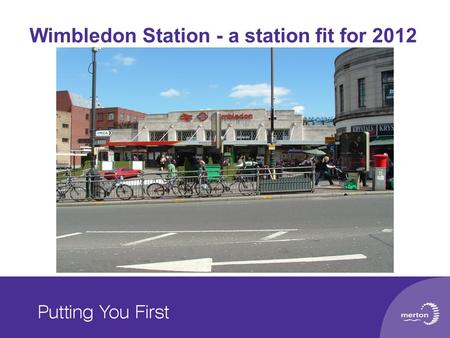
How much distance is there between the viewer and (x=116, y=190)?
653 inches

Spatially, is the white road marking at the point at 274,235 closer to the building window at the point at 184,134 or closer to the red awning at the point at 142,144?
the red awning at the point at 142,144

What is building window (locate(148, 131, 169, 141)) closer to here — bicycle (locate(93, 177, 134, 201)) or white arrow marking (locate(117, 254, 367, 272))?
bicycle (locate(93, 177, 134, 201))

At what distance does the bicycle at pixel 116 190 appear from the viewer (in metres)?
16.6

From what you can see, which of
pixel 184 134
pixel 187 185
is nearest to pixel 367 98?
pixel 187 185

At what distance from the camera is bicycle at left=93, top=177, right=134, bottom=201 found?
654 inches

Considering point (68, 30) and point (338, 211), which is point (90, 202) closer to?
point (338, 211)

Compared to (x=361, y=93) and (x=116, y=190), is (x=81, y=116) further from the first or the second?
(x=116, y=190)

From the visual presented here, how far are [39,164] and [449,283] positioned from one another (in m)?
3.69

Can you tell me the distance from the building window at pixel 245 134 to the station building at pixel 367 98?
22.6 meters

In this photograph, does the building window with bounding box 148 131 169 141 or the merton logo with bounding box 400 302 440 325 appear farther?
the building window with bounding box 148 131 169 141

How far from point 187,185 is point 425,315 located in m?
13.8

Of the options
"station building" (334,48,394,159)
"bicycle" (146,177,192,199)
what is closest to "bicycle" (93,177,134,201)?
"bicycle" (146,177,192,199)

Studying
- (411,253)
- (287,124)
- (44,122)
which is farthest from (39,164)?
(287,124)

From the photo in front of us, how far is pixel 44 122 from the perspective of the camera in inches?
157
